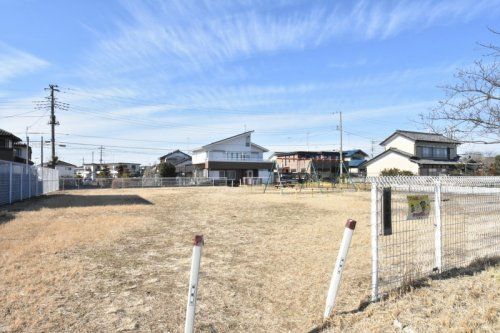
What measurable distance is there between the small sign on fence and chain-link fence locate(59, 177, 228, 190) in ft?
125

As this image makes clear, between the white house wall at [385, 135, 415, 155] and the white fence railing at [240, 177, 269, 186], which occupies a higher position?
the white house wall at [385, 135, 415, 155]

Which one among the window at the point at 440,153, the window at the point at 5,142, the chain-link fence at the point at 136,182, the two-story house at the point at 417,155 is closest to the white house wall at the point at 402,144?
the two-story house at the point at 417,155

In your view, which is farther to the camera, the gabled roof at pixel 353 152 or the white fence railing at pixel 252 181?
the gabled roof at pixel 353 152

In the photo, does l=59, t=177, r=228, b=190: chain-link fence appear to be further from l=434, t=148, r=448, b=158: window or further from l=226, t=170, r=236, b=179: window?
l=434, t=148, r=448, b=158: window

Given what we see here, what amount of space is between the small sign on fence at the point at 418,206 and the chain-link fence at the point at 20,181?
1652 centimetres

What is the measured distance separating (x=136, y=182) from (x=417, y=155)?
30959 millimetres

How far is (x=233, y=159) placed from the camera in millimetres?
51688

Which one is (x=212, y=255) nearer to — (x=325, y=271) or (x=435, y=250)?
(x=325, y=271)

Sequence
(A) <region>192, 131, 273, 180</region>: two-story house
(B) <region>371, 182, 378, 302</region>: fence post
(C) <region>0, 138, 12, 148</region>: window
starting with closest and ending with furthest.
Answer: (B) <region>371, 182, 378, 302</region>: fence post → (C) <region>0, 138, 12, 148</region>: window → (A) <region>192, 131, 273, 180</region>: two-story house

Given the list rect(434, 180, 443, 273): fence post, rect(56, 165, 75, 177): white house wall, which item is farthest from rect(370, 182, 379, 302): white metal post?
rect(56, 165, 75, 177): white house wall

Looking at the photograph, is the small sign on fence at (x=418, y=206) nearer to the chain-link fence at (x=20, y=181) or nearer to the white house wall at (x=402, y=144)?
the chain-link fence at (x=20, y=181)

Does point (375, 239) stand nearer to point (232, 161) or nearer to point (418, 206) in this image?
point (418, 206)

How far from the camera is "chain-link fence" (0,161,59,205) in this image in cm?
1627

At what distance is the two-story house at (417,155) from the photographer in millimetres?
41906
